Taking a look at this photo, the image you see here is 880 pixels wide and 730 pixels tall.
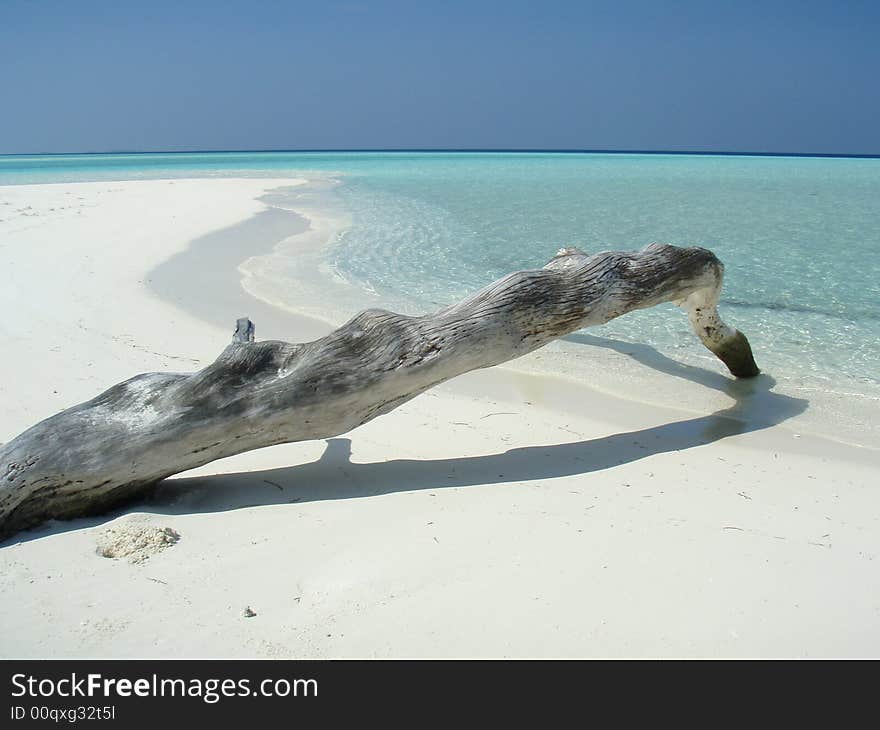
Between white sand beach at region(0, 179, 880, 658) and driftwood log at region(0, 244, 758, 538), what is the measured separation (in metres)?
0.21

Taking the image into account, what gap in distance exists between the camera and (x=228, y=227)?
45.1 ft

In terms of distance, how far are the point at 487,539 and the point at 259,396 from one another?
1.27m

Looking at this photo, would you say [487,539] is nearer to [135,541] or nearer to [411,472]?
[411,472]

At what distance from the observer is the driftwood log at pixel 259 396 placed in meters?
3.06

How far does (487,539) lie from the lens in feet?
9.27

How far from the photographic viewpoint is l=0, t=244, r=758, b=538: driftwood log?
3.06 m

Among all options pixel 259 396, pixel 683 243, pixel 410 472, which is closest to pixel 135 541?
pixel 259 396

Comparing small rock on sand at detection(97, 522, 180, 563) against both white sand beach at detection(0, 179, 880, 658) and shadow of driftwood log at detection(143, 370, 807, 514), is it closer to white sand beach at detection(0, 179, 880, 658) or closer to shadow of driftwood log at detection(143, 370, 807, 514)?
white sand beach at detection(0, 179, 880, 658)

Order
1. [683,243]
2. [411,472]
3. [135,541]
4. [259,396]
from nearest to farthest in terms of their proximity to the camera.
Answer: [135,541], [259,396], [411,472], [683,243]

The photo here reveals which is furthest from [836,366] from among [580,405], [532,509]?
[532,509]

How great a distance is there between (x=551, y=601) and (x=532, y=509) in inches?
29.6

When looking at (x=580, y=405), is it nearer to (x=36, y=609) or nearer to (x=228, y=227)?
(x=36, y=609)
